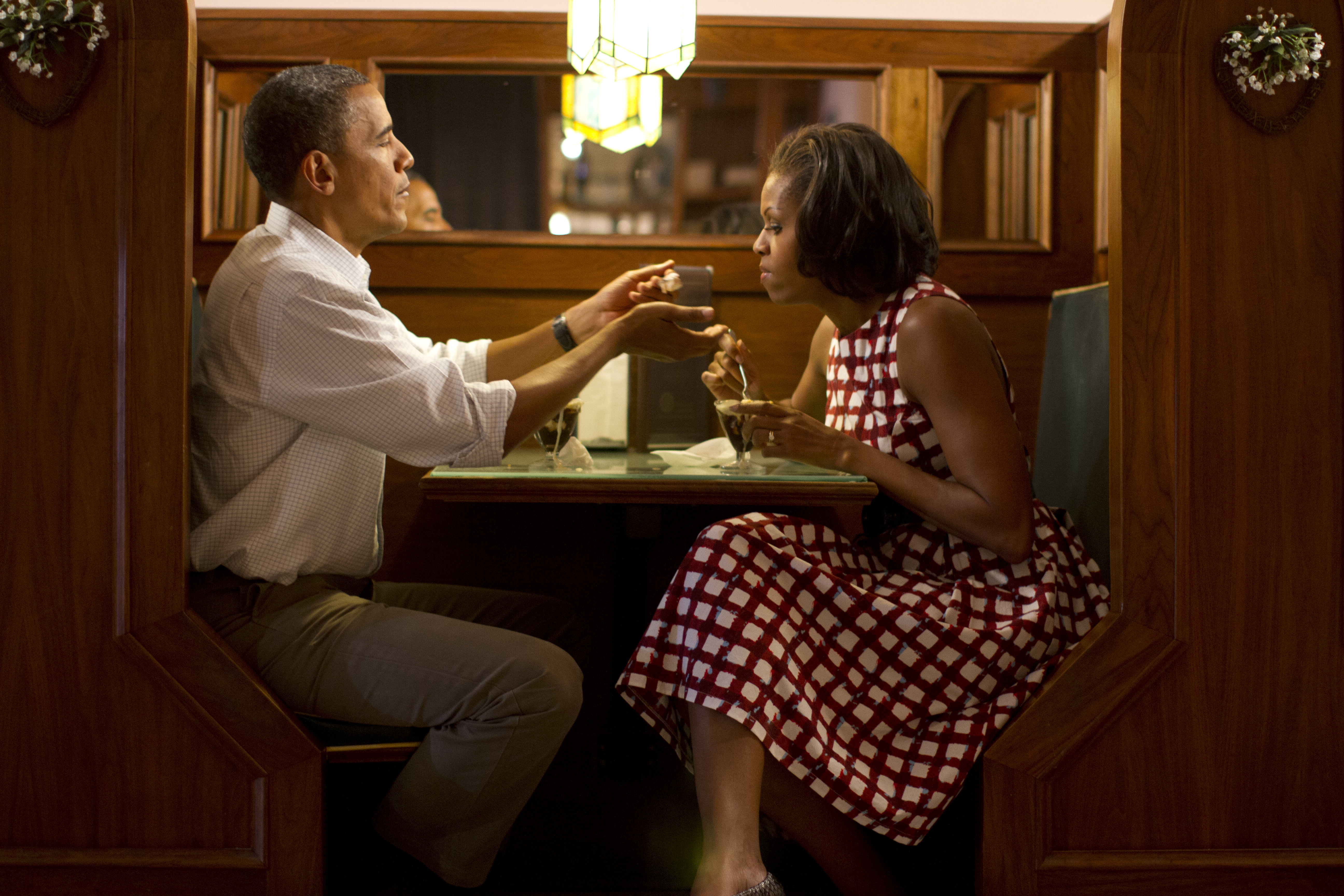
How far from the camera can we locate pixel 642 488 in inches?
65.2

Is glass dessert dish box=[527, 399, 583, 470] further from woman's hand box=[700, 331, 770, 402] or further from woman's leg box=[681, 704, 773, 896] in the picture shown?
woman's leg box=[681, 704, 773, 896]

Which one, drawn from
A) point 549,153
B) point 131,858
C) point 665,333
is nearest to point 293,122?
point 665,333

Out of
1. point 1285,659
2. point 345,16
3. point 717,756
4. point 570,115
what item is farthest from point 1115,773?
point 345,16

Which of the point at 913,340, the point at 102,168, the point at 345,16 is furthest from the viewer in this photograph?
the point at 345,16

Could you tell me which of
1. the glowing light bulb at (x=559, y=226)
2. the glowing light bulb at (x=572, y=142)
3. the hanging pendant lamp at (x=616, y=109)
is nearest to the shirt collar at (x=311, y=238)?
the glowing light bulb at (x=559, y=226)

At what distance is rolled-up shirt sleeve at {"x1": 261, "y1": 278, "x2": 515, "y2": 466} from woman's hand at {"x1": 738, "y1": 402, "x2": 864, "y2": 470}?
482mm

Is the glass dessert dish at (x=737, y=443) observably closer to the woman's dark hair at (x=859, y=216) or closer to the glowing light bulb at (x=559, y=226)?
the woman's dark hair at (x=859, y=216)

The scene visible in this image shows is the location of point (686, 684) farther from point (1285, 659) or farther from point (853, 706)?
point (1285, 659)

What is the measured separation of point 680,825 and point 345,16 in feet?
6.70

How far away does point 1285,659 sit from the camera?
1.55 m

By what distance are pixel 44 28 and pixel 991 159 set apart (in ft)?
6.92

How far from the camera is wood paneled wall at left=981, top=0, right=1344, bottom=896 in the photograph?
5.02 ft

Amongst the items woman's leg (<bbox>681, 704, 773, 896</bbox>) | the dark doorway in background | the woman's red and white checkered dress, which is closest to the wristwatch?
the woman's red and white checkered dress

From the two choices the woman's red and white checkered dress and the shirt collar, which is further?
the shirt collar
